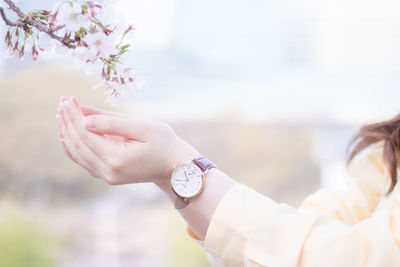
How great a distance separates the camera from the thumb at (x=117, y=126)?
0.46 m

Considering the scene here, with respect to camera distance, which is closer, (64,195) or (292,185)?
(64,195)

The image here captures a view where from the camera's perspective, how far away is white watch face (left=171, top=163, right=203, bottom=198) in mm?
479

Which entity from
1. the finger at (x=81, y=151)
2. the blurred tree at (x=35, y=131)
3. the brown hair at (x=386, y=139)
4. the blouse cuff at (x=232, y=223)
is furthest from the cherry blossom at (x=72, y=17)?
the blurred tree at (x=35, y=131)

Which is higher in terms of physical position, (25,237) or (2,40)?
(2,40)

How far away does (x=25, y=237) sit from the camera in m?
2.21

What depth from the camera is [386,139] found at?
719 millimetres

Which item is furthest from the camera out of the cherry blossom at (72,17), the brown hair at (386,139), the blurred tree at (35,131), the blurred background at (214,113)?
the blurred background at (214,113)

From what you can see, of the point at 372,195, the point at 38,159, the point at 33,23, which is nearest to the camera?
the point at 33,23

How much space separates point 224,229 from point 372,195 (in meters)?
0.35

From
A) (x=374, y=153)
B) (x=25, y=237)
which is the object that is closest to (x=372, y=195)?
(x=374, y=153)

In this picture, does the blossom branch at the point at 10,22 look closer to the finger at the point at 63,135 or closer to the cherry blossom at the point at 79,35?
the cherry blossom at the point at 79,35

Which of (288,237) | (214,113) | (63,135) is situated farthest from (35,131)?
(288,237)

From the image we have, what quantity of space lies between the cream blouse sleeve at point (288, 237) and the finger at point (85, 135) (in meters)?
0.13

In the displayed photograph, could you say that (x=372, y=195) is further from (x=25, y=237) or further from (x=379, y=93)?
(x=25, y=237)
